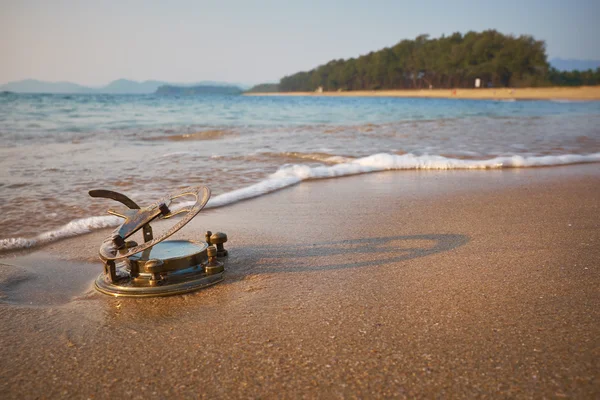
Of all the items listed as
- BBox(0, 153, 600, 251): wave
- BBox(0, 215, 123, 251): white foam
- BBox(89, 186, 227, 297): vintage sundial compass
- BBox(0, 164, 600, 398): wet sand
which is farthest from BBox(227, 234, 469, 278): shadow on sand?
BBox(0, 153, 600, 251): wave

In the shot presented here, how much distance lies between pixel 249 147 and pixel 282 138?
2.23m

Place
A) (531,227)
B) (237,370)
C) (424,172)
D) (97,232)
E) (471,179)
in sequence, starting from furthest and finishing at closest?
(424,172), (471,179), (97,232), (531,227), (237,370)

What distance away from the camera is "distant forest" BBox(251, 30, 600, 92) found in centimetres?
8575

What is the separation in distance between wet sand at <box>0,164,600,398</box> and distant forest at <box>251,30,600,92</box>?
89027 millimetres

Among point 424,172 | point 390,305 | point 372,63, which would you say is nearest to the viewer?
point 390,305

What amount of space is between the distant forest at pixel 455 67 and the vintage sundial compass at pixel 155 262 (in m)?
90.2

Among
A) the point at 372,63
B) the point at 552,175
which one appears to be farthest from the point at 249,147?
the point at 372,63

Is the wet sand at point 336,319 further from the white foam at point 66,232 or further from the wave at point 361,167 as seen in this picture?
the wave at point 361,167

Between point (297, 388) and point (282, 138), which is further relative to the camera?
point (282, 138)

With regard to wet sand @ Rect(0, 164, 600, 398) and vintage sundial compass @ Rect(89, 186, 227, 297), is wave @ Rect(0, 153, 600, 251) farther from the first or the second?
vintage sundial compass @ Rect(89, 186, 227, 297)

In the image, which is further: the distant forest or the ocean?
the distant forest

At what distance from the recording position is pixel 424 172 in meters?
6.79

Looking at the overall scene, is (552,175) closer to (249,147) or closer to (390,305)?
(390,305)

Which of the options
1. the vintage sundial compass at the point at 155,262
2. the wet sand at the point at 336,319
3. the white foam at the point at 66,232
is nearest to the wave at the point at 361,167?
the white foam at the point at 66,232
